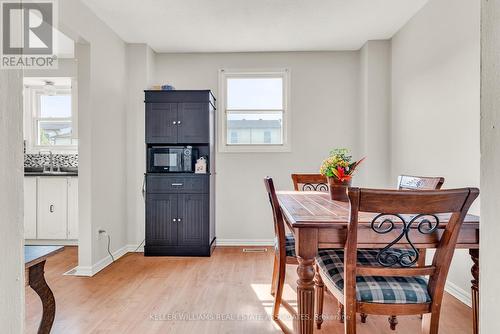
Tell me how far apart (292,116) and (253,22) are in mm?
1306

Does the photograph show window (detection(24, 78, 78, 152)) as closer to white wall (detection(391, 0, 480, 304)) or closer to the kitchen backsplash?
the kitchen backsplash

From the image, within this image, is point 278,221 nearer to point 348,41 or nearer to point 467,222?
point 467,222

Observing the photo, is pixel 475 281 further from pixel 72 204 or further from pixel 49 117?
pixel 49 117

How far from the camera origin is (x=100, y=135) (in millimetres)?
3232

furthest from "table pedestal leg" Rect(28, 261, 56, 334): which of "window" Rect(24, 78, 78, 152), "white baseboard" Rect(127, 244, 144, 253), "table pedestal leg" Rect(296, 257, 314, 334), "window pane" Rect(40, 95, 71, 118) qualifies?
"window pane" Rect(40, 95, 71, 118)

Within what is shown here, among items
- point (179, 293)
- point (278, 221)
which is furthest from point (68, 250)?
point (278, 221)

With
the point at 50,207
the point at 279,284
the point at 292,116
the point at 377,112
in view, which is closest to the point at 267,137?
the point at 292,116

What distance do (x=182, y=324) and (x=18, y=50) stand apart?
6.46ft

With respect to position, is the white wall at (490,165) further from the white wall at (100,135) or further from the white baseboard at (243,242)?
the white baseboard at (243,242)

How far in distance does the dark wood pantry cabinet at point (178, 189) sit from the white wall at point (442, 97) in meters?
2.21

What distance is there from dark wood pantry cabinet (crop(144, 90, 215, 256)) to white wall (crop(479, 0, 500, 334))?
316 centimetres

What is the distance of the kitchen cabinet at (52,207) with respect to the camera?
3.88 m

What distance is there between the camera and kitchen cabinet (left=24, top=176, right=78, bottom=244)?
388 centimetres

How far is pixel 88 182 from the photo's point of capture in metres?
3.02
